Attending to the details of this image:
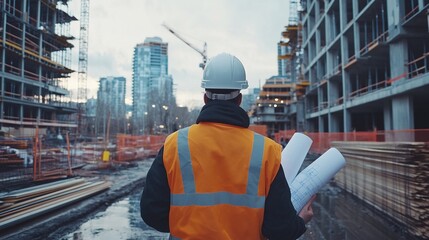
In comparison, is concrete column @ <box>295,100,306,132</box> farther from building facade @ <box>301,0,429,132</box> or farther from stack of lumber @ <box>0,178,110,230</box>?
stack of lumber @ <box>0,178,110,230</box>

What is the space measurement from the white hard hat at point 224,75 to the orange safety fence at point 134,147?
683 inches

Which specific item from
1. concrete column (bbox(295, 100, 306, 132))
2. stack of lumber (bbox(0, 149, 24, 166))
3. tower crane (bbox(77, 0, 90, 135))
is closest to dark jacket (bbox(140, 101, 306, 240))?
stack of lumber (bbox(0, 149, 24, 166))

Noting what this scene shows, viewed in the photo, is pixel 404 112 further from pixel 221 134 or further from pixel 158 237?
pixel 221 134

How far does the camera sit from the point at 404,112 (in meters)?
16.4

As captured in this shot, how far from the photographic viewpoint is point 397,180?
6.67 meters

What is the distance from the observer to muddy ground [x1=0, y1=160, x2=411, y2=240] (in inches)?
221

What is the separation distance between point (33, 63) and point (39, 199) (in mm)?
38894

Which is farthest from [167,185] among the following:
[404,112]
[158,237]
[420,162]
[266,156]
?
[404,112]

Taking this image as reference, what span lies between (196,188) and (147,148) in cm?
2351

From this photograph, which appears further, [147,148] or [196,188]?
[147,148]

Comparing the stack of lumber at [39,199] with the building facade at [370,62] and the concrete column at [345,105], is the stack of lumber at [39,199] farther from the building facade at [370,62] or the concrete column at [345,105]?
the concrete column at [345,105]

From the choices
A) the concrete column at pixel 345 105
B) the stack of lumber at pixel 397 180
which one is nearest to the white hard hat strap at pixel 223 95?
the stack of lumber at pixel 397 180

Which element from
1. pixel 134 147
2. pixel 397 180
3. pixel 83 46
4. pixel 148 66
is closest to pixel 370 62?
pixel 134 147

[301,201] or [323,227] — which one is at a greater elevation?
[301,201]
